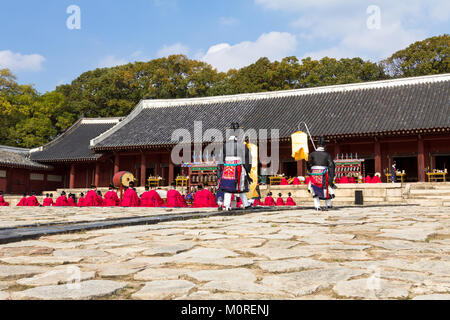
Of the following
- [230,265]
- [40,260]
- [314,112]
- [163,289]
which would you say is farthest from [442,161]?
[163,289]

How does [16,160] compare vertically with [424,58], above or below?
below

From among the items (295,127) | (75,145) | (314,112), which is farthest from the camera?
(75,145)

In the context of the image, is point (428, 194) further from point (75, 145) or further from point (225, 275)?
point (75, 145)

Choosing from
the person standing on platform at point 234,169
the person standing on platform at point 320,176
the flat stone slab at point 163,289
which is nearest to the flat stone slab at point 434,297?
the flat stone slab at point 163,289

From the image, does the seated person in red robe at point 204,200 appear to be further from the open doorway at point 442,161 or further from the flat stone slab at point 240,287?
the open doorway at point 442,161

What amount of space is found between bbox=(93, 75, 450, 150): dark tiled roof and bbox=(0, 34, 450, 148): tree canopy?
11138 millimetres

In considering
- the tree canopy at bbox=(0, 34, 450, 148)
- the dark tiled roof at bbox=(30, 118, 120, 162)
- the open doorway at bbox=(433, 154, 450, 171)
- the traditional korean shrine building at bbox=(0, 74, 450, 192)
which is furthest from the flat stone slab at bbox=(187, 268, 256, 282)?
the tree canopy at bbox=(0, 34, 450, 148)

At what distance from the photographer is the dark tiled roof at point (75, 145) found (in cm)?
2828

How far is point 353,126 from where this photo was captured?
2131 cm

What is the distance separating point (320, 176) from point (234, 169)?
2.05 meters

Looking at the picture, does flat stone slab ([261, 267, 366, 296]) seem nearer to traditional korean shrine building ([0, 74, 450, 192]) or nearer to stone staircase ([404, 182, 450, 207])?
stone staircase ([404, 182, 450, 207])

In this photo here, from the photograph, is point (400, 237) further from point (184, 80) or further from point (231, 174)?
point (184, 80)

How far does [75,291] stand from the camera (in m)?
2.13
